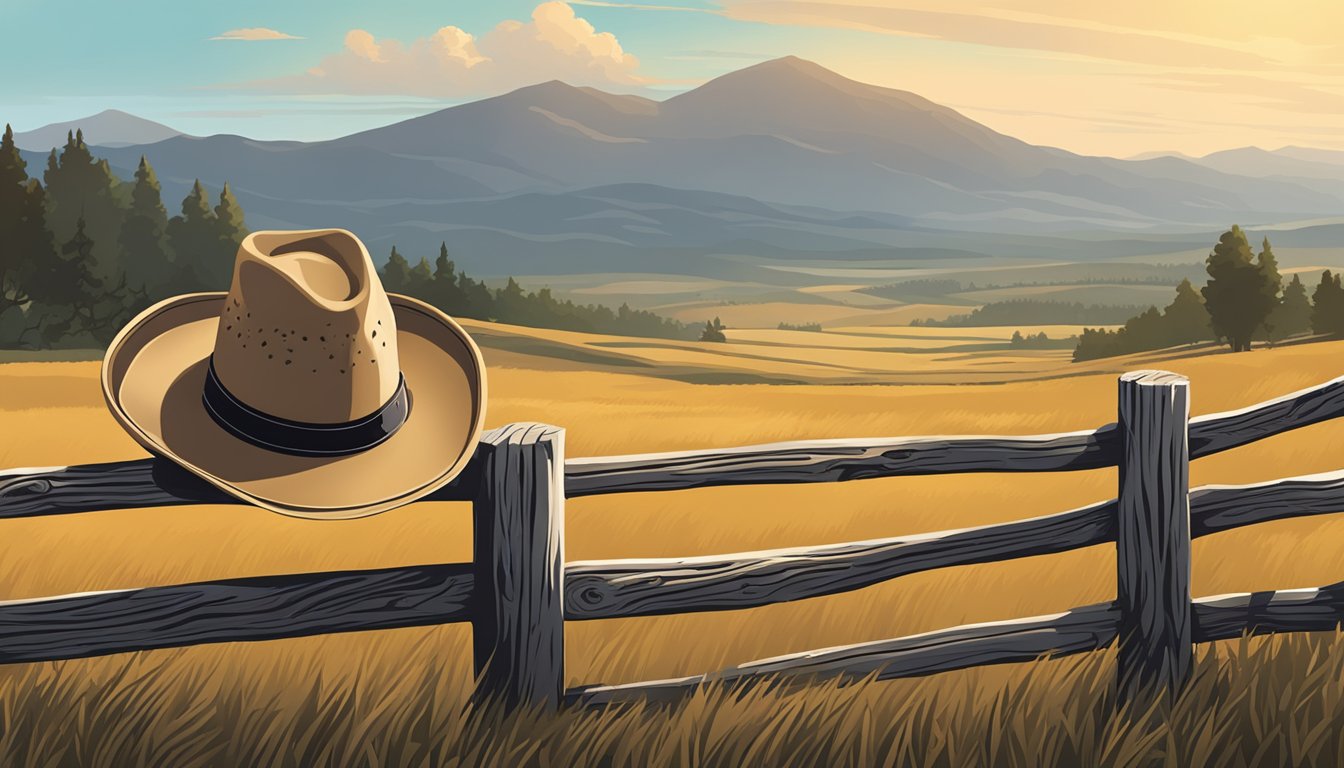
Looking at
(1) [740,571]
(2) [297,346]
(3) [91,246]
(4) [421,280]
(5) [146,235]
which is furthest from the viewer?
(4) [421,280]

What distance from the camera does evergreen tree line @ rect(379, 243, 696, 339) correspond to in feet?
211

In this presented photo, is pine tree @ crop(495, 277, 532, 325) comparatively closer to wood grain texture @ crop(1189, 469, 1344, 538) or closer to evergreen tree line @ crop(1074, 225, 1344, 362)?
evergreen tree line @ crop(1074, 225, 1344, 362)

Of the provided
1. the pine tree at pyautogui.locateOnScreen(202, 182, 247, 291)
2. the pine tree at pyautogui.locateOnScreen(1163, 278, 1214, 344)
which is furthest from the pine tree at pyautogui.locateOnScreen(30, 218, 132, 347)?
the pine tree at pyautogui.locateOnScreen(1163, 278, 1214, 344)

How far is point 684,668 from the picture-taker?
18.7 ft

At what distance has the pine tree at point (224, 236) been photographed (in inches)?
2271

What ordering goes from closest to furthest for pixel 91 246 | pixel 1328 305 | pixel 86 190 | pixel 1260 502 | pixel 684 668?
pixel 684 668 → pixel 1260 502 → pixel 91 246 → pixel 1328 305 → pixel 86 190

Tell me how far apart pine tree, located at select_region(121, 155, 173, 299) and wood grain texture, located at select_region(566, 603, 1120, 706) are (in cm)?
5417

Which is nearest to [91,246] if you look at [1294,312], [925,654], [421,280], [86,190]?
[86,190]

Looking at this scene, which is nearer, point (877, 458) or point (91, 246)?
point (877, 458)

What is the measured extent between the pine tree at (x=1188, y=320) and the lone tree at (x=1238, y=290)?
7260 millimetres

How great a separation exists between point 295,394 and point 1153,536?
11.6ft

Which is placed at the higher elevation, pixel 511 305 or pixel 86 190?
pixel 86 190

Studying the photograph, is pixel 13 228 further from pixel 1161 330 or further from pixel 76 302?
pixel 1161 330

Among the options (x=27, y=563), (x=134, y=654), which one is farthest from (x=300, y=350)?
(x=27, y=563)
